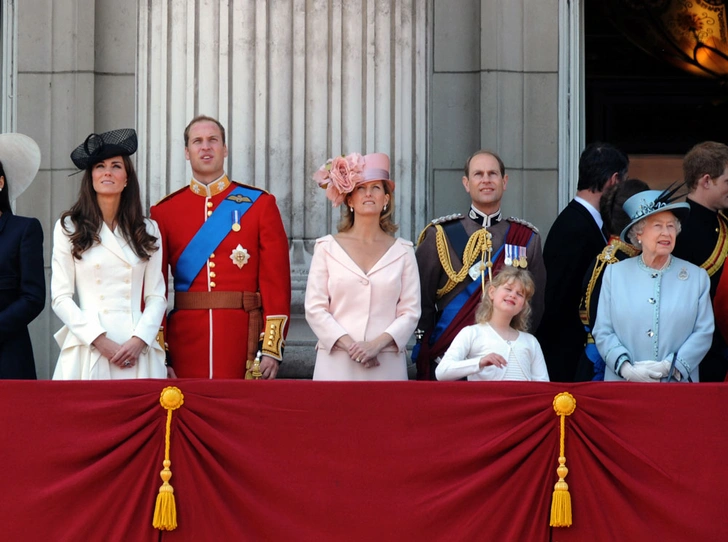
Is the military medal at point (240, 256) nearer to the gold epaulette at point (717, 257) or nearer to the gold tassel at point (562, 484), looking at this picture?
the gold tassel at point (562, 484)

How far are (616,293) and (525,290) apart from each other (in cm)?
44

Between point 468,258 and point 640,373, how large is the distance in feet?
3.22

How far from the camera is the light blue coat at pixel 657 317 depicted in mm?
6211

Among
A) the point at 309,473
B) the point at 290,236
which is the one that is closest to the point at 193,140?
the point at 290,236

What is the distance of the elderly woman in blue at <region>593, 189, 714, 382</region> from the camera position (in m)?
6.17

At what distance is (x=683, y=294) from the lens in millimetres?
6246

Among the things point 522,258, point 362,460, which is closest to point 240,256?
point 522,258

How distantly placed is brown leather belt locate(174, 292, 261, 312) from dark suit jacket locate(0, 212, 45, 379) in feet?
2.11

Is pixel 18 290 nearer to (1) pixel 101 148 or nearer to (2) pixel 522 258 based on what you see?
(1) pixel 101 148

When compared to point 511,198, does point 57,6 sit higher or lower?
higher

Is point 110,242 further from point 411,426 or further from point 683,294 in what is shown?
point 683,294

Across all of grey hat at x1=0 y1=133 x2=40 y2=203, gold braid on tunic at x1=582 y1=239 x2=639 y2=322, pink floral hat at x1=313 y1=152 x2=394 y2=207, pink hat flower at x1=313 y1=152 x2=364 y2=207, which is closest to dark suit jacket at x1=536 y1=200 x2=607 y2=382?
gold braid on tunic at x1=582 y1=239 x2=639 y2=322

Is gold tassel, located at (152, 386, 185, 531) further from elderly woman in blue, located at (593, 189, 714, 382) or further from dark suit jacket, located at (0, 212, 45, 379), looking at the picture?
elderly woman in blue, located at (593, 189, 714, 382)

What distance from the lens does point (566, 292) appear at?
698cm
